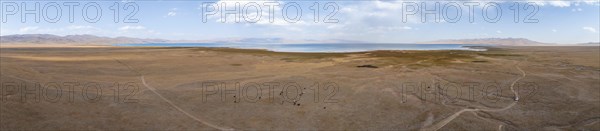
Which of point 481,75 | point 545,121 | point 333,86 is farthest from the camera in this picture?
point 481,75

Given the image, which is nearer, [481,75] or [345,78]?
[345,78]

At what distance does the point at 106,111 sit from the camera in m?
16.7

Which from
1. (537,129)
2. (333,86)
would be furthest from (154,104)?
(537,129)

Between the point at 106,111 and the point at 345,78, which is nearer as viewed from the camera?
the point at 106,111

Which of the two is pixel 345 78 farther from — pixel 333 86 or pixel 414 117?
pixel 414 117

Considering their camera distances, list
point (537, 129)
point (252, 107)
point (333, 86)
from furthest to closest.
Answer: point (333, 86) → point (252, 107) → point (537, 129)

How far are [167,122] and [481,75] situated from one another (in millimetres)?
27194

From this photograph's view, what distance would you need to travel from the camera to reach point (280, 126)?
596 inches

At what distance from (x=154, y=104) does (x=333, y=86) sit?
457 inches

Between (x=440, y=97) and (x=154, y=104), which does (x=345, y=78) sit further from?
(x=154, y=104)

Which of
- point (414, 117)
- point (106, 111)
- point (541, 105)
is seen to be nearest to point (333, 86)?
point (414, 117)

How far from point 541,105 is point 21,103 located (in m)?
26.1

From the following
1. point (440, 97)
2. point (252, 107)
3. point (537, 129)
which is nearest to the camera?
point (537, 129)

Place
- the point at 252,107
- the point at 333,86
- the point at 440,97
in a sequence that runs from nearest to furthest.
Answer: the point at 252,107 → the point at 440,97 → the point at 333,86
